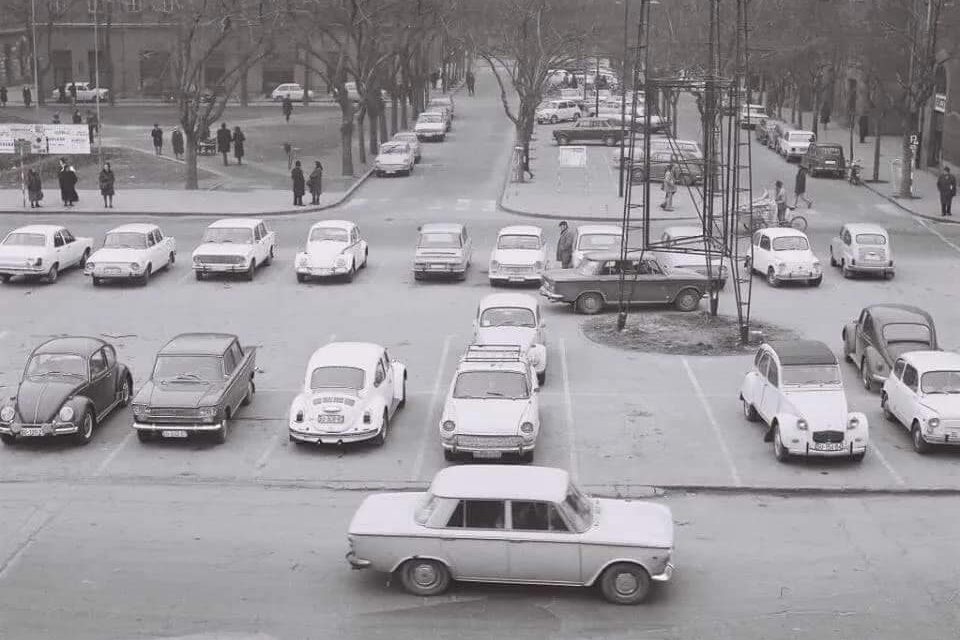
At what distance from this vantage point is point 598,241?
114 ft

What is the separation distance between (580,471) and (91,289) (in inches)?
677

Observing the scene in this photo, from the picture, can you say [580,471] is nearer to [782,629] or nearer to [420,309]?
[782,629]

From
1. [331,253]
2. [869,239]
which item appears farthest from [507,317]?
[869,239]

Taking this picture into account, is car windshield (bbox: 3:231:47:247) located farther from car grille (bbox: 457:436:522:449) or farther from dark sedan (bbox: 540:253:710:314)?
car grille (bbox: 457:436:522:449)

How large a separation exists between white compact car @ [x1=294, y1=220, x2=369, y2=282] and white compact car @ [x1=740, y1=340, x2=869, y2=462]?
13.6 metres

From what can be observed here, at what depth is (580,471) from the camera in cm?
2003

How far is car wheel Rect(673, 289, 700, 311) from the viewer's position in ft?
100

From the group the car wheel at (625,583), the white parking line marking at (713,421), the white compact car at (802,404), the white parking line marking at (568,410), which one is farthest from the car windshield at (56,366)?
the white compact car at (802,404)

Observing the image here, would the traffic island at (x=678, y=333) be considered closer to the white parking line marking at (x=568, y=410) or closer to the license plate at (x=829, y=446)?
the white parking line marking at (x=568, y=410)

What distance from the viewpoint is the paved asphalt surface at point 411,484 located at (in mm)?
14430

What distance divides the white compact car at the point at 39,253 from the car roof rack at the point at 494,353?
1478 cm

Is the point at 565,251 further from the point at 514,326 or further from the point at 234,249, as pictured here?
the point at 514,326

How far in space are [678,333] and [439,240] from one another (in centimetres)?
849

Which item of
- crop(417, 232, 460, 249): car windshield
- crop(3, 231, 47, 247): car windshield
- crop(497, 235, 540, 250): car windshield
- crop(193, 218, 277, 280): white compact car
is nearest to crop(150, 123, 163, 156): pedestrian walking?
crop(193, 218, 277, 280): white compact car
